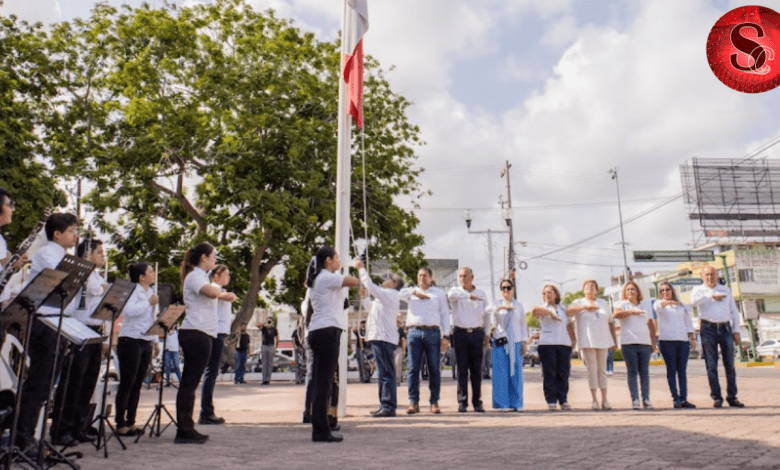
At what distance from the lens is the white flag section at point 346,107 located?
944 centimetres

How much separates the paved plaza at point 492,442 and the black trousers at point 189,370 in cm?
30

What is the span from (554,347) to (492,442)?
4.00 metres

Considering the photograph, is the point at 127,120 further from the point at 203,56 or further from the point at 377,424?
the point at 377,424

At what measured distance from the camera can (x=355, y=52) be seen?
10.5m

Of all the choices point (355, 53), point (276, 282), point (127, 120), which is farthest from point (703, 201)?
point (355, 53)

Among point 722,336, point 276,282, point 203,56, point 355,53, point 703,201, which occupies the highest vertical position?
point 703,201

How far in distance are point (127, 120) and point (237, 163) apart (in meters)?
3.58

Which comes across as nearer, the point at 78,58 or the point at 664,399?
the point at 664,399

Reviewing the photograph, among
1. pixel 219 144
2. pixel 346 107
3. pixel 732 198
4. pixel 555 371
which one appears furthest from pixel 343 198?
pixel 732 198

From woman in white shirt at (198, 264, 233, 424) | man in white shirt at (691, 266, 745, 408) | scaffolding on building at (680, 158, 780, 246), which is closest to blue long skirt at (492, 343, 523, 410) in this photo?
man in white shirt at (691, 266, 745, 408)

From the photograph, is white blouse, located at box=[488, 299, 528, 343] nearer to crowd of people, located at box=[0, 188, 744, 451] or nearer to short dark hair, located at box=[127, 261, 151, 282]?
crowd of people, located at box=[0, 188, 744, 451]

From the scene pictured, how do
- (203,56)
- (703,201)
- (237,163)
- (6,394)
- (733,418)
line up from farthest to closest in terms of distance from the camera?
(703,201) < (203,56) < (237,163) < (733,418) < (6,394)

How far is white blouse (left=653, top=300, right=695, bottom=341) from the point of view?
9.91 metres

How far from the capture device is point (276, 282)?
23594 mm
